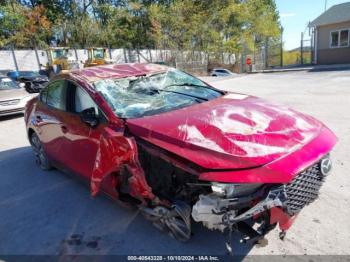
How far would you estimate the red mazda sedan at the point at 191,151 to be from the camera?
2.54 meters

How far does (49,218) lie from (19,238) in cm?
42

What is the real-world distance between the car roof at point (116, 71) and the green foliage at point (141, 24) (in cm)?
2585

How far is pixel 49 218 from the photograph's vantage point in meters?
3.90

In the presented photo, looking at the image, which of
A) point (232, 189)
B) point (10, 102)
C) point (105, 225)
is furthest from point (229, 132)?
point (10, 102)

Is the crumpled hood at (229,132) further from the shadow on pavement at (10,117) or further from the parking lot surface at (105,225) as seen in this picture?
the shadow on pavement at (10,117)

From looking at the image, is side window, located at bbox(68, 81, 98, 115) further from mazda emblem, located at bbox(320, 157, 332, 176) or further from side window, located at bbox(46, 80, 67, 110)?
mazda emblem, located at bbox(320, 157, 332, 176)

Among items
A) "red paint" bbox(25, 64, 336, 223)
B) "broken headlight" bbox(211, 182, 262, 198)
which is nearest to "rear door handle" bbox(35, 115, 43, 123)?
"red paint" bbox(25, 64, 336, 223)

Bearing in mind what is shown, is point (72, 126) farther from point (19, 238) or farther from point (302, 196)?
point (302, 196)

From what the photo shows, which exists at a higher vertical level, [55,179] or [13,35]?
[13,35]

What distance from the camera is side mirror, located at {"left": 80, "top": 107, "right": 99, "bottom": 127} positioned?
3557 mm

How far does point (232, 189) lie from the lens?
8.32ft

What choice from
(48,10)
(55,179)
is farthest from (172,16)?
(55,179)

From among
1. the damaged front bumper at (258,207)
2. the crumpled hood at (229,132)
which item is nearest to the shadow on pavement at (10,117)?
the crumpled hood at (229,132)

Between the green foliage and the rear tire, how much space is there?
83.4ft
